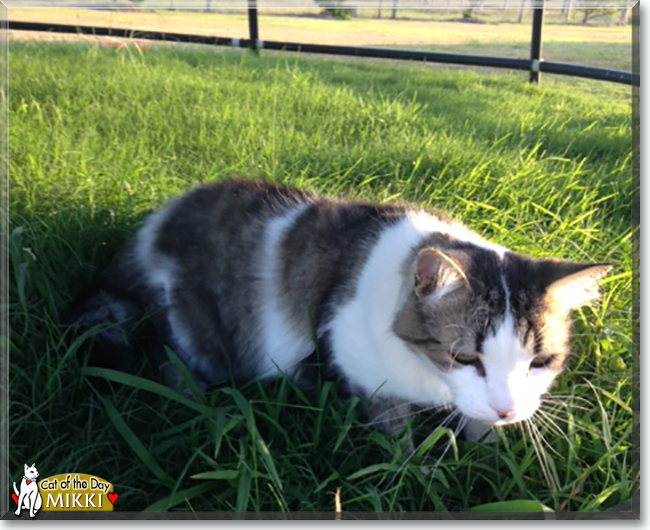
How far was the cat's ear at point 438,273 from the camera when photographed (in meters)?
1.20

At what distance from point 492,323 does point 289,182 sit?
4.23 ft

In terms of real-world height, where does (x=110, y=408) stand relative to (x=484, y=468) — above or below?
above

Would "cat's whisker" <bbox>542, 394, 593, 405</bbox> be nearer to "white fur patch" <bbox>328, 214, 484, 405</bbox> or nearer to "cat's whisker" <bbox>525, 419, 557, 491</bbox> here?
"cat's whisker" <bbox>525, 419, 557, 491</bbox>

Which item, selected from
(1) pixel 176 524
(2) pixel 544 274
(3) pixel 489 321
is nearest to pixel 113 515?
(1) pixel 176 524

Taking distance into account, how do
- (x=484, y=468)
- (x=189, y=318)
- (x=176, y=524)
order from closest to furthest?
(x=176, y=524) → (x=484, y=468) → (x=189, y=318)

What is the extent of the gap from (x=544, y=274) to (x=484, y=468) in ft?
1.50

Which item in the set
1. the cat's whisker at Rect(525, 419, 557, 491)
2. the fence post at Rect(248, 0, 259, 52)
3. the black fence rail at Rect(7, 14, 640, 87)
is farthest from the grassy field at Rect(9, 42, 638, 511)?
the fence post at Rect(248, 0, 259, 52)

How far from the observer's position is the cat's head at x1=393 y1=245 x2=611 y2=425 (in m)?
1.20

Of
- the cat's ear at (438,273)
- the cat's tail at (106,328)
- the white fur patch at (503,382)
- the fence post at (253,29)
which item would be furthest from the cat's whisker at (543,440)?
the fence post at (253,29)

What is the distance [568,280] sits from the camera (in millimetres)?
1222

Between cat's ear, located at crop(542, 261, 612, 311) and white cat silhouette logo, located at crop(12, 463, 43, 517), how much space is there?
112cm

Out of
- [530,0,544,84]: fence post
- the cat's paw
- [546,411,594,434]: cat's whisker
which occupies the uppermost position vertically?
[530,0,544,84]: fence post

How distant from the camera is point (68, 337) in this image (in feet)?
5.14

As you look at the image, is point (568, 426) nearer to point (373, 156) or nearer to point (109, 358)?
point (109, 358)
